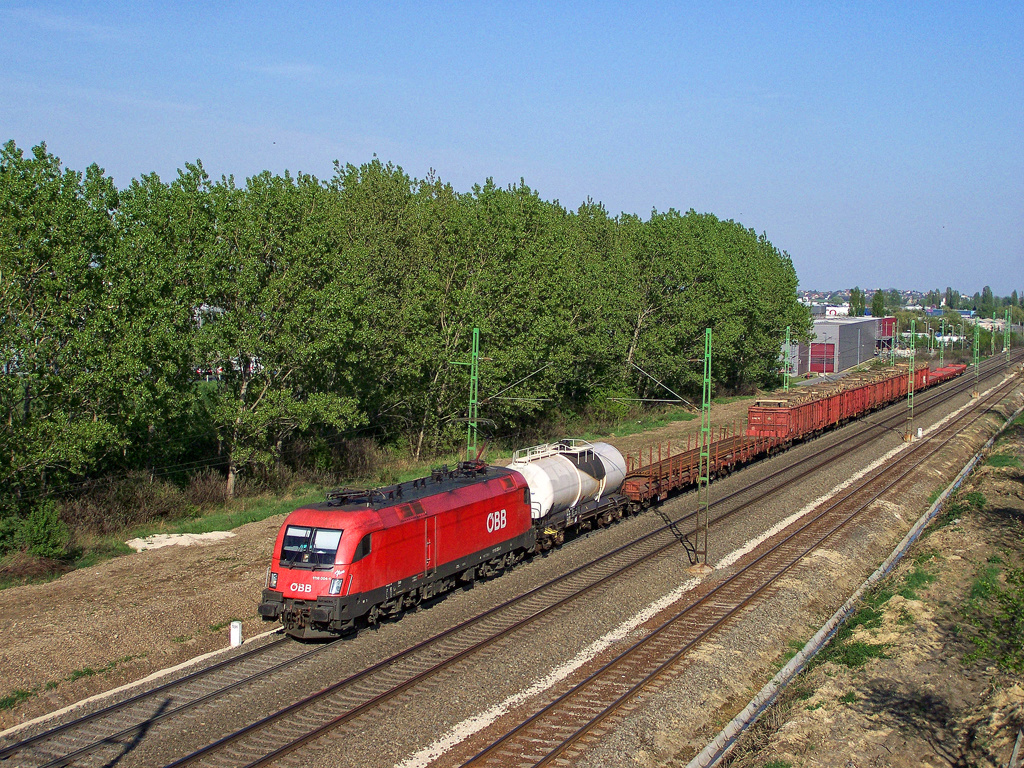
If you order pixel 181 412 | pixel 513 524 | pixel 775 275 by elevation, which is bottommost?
pixel 513 524

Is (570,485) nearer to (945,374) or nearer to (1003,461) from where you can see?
(1003,461)

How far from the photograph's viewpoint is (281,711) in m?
14.7

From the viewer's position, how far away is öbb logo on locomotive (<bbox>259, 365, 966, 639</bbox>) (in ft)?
58.6

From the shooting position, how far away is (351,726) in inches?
563

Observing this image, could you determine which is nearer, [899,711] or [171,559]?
[899,711]

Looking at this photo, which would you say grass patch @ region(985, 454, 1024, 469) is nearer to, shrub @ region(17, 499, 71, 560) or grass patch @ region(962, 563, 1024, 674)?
grass patch @ region(962, 563, 1024, 674)

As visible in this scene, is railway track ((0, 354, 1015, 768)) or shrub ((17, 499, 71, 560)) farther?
shrub ((17, 499, 71, 560))

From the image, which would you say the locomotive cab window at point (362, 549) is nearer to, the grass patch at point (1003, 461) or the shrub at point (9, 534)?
the shrub at point (9, 534)

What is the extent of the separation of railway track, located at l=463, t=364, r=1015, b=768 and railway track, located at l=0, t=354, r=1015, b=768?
2709 millimetres

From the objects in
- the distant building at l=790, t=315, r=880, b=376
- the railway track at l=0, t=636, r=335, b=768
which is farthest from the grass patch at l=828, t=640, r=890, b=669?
the distant building at l=790, t=315, r=880, b=376

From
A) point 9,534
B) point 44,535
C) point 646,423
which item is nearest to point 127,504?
point 9,534

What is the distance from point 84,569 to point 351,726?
44.1 ft

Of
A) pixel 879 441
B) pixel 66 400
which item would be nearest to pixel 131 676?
pixel 66 400

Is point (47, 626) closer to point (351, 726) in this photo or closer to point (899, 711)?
point (351, 726)
